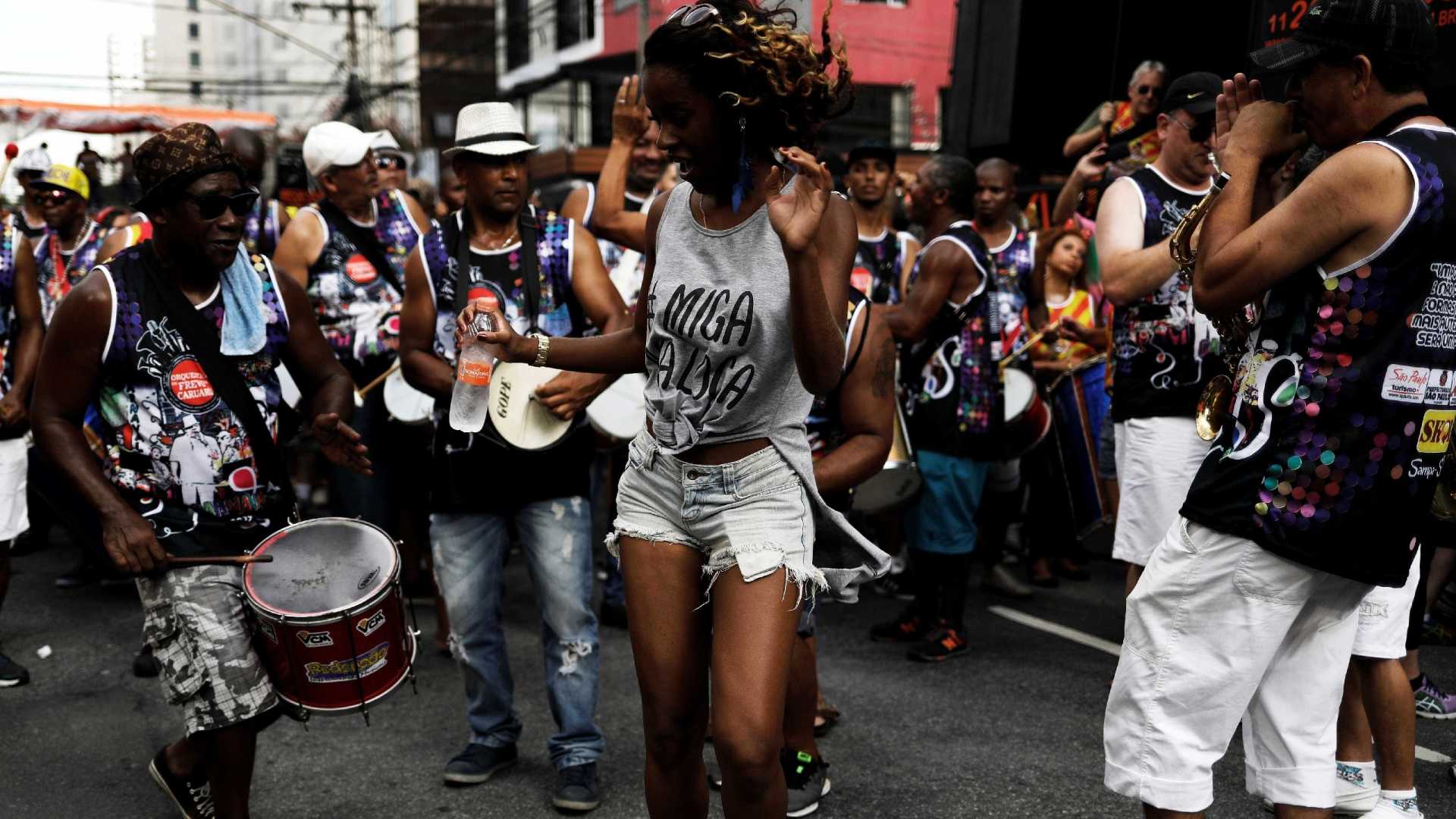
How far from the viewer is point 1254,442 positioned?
2.91 meters

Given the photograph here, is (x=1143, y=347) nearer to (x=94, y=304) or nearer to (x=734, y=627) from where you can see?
(x=734, y=627)

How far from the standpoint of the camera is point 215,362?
3705mm

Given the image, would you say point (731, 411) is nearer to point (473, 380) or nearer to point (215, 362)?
point (473, 380)

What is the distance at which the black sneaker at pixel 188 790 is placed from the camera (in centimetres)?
394

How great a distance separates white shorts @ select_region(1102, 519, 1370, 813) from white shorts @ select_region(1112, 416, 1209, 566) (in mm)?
1415

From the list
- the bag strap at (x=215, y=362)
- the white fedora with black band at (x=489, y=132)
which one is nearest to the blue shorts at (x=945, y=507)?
the white fedora with black band at (x=489, y=132)

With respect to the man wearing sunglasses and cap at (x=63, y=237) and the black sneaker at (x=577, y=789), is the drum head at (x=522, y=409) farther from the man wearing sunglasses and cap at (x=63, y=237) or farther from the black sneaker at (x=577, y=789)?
the man wearing sunglasses and cap at (x=63, y=237)

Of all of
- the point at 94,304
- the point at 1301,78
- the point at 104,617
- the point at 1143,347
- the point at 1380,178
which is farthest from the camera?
the point at 104,617

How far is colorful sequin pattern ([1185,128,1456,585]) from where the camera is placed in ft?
8.99

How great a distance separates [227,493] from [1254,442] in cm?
270

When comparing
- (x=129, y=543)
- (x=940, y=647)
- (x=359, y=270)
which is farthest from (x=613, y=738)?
(x=359, y=270)

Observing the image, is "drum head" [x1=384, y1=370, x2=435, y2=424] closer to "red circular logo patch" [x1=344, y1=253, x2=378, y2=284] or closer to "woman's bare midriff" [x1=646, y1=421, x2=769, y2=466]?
"red circular logo patch" [x1=344, y1=253, x2=378, y2=284]

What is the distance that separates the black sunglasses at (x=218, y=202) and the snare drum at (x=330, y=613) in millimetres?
891

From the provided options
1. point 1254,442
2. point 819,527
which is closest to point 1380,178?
point 1254,442
